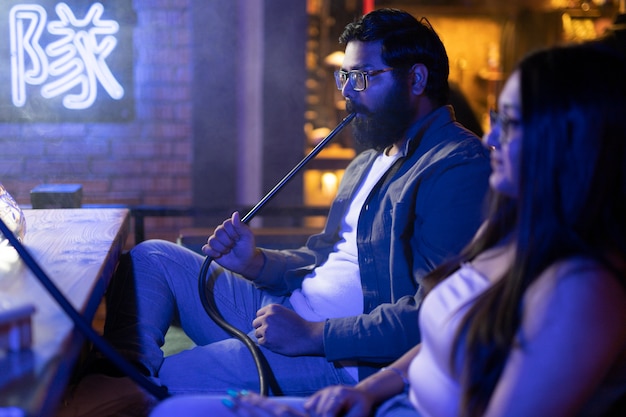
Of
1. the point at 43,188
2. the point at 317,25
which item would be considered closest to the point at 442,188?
the point at 43,188

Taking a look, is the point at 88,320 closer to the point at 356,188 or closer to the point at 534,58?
the point at 534,58

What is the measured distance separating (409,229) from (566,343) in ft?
2.62

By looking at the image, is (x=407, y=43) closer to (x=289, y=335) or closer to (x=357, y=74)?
(x=357, y=74)

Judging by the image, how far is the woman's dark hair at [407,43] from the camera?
1.99 m

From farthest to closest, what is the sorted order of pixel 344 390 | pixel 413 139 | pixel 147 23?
1. pixel 147 23
2. pixel 413 139
3. pixel 344 390

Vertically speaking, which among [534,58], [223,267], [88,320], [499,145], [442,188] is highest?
[534,58]

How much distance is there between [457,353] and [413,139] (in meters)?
0.90

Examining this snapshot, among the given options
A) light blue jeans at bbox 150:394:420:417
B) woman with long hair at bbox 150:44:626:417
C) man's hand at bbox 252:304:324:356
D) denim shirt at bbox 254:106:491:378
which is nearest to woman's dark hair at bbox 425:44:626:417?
woman with long hair at bbox 150:44:626:417

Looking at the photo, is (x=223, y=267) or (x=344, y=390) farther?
(x=223, y=267)

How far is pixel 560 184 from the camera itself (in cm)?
105

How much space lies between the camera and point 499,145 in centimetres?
116

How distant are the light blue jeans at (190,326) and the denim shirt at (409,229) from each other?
15cm

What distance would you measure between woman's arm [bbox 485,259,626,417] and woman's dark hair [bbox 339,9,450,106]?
43.9 inches

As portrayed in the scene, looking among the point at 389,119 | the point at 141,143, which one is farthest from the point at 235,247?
the point at 141,143
